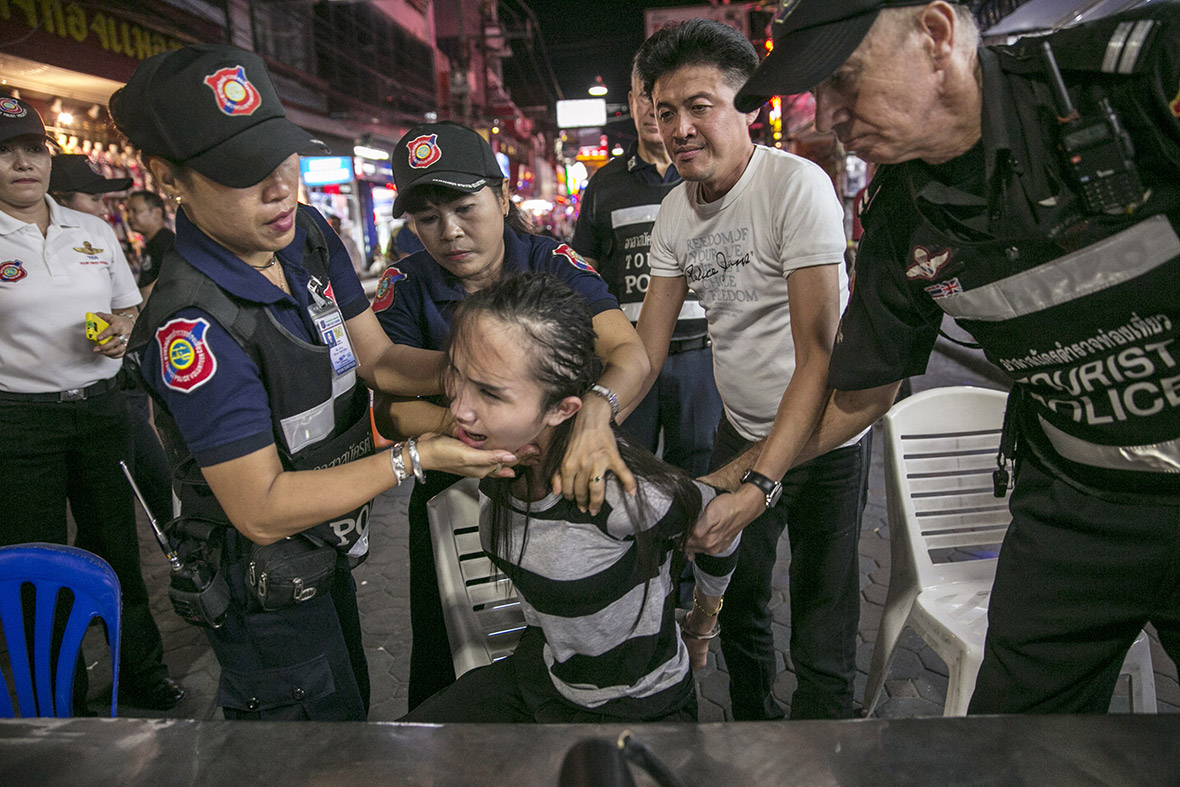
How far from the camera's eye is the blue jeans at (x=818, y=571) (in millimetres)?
2055

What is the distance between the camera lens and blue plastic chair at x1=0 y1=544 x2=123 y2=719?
5.18 ft

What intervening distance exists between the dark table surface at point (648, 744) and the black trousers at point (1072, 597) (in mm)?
280

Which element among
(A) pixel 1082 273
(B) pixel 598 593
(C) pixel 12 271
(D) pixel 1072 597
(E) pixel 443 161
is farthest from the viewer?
(C) pixel 12 271

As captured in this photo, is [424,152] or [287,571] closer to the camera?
[287,571]

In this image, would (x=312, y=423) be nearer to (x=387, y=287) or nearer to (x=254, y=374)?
(x=254, y=374)

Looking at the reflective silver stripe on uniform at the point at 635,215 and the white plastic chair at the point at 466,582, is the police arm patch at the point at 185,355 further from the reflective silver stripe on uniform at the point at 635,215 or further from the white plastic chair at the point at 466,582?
the reflective silver stripe on uniform at the point at 635,215

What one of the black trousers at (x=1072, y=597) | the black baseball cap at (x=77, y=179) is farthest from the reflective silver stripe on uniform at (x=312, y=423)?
the black baseball cap at (x=77, y=179)

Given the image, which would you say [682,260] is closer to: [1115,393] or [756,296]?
[756,296]

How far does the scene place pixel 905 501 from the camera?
234 centimetres

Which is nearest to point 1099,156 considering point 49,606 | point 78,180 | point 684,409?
point 49,606

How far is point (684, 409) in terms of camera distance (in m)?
3.26

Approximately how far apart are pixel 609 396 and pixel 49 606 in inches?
52.1

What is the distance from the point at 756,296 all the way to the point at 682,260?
0.30m

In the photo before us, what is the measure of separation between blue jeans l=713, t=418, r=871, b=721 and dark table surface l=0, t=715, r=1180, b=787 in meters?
1.06
